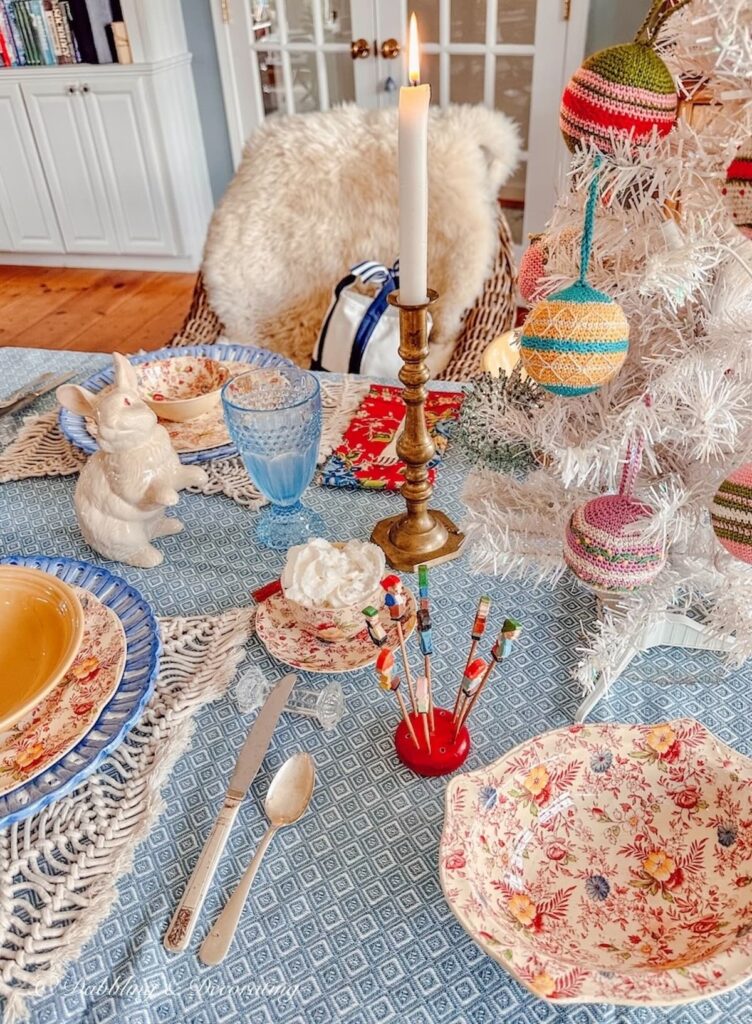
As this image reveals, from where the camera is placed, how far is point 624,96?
1.69ft

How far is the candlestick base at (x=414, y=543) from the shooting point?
841 mm

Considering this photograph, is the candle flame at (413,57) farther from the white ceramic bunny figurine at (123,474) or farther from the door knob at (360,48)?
the door knob at (360,48)

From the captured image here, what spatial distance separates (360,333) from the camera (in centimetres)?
158

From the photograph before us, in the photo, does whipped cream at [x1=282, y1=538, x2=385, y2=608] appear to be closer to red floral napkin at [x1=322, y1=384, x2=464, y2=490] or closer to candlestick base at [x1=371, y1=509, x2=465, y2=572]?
candlestick base at [x1=371, y1=509, x2=465, y2=572]

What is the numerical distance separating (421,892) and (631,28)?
9.23ft

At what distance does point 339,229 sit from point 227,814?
1378mm

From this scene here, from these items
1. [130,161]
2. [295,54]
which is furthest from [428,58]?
[130,161]

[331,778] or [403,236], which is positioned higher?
[403,236]

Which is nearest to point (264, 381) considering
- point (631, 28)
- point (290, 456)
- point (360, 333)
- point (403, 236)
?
point (290, 456)

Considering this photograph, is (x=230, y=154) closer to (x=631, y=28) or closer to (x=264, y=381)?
(x=631, y=28)

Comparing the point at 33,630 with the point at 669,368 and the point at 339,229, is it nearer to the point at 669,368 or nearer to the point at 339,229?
the point at 669,368

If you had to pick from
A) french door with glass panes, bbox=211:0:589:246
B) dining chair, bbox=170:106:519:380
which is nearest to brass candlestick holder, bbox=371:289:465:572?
dining chair, bbox=170:106:519:380

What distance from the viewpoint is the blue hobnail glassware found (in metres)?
0.81

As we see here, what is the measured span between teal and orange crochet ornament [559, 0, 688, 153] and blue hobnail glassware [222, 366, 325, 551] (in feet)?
1.28
